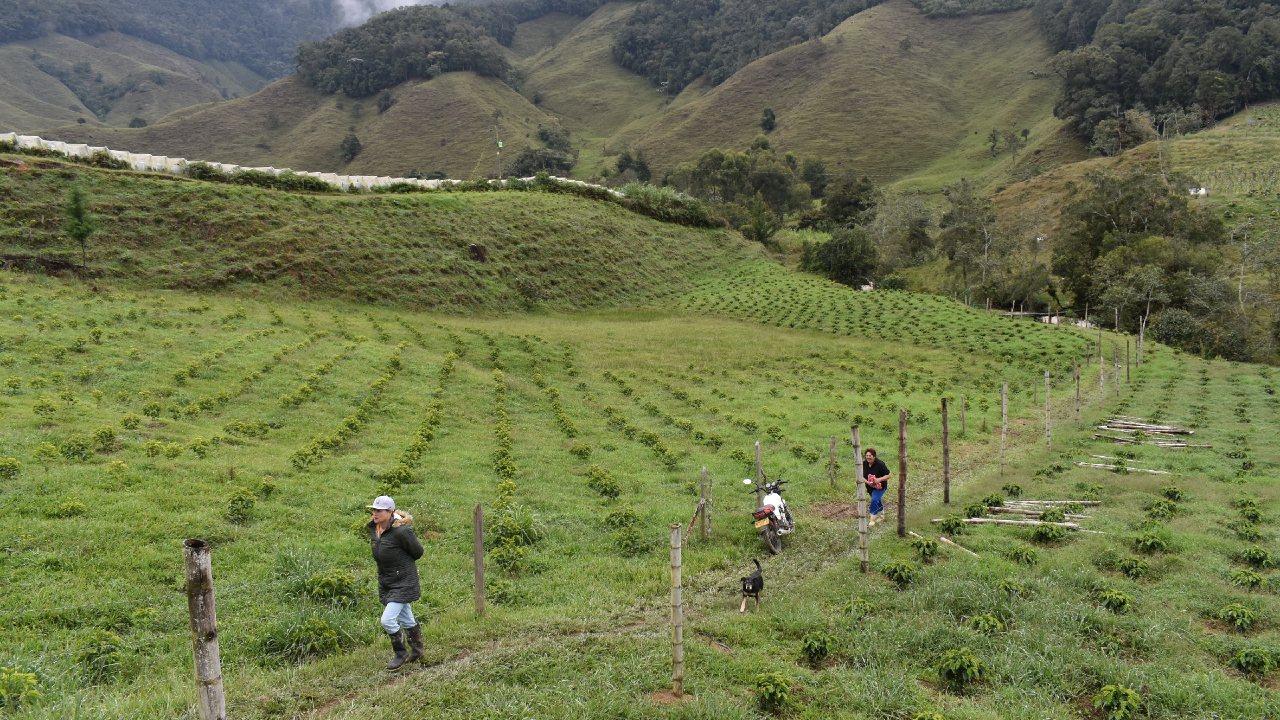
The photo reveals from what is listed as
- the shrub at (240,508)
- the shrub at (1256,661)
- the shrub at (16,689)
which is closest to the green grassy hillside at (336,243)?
the shrub at (240,508)

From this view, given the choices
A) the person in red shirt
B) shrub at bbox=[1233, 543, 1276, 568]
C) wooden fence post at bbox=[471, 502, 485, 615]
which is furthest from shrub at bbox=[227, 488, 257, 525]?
shrub at bbox=[1233, 543, 1276, 568]

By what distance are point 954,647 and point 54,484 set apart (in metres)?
17.8

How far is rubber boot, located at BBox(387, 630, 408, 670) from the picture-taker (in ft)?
30.9

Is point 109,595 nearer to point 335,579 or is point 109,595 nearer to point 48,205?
point 335,579

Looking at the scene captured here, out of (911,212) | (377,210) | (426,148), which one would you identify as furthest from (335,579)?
(426,148)

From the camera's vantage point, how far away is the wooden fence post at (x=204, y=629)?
638 centimetres

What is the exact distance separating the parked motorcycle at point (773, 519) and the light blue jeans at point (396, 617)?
7.80 metres

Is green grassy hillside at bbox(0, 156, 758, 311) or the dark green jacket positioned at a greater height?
green grassy hillside at bbox(0, 156, 758, 311)

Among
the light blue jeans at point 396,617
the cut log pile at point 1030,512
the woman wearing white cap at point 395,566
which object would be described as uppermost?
the woman wearing white cap at point 395,566

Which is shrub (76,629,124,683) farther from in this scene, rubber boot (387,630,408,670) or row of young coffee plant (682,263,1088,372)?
row of young coffee plant (682,263,1088,372)

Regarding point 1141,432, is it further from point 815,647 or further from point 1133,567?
point 815,647

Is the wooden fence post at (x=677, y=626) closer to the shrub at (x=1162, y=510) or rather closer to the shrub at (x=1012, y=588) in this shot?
the shrub at (x=1012, y=588)

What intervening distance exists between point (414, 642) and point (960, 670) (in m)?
8.01

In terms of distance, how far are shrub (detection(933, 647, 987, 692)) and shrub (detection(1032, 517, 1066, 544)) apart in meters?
6.63
